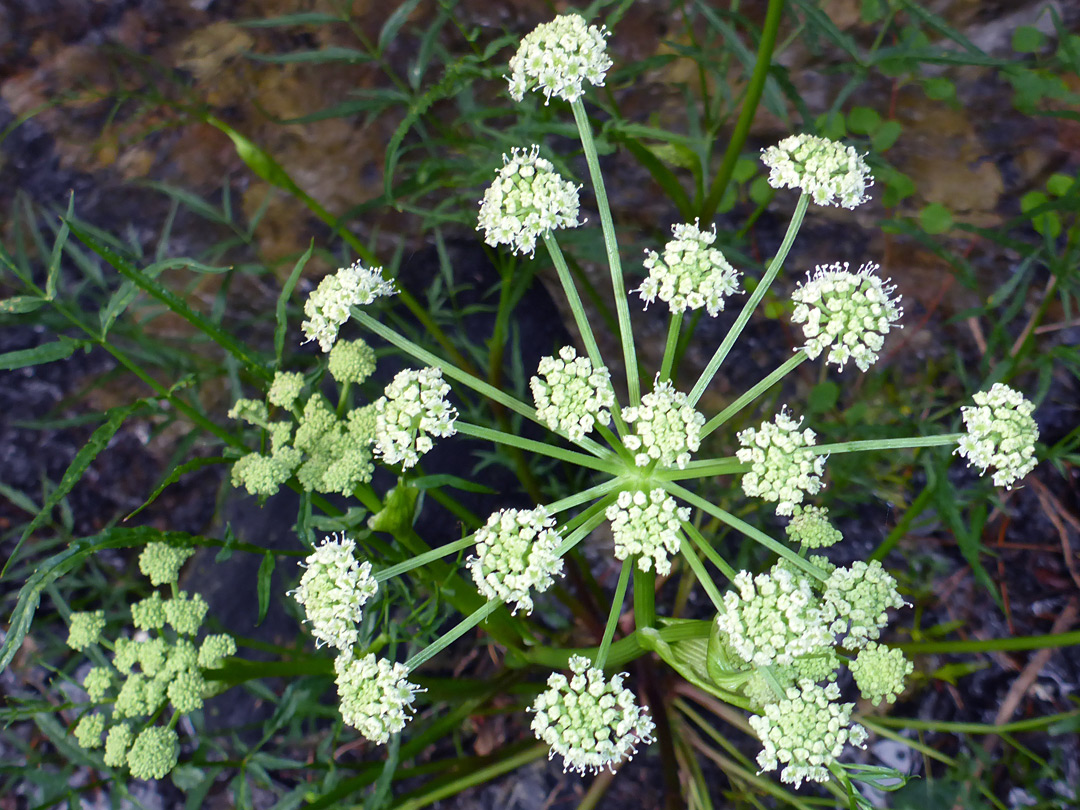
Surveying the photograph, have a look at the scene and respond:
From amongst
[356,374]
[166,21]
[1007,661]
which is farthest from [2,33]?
[1007,661]

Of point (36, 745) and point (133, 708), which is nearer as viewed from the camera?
point (133, 708)

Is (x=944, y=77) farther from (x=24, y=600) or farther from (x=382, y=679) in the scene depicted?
(x=24, y=600)

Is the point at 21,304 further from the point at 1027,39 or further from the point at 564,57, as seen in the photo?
the point at 1027,39

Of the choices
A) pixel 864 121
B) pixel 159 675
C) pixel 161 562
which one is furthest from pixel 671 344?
pixel 864 121

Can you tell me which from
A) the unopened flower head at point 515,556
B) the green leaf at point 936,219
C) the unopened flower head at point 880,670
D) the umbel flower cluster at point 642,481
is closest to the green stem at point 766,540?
the umbel flower cluster at point 642,481

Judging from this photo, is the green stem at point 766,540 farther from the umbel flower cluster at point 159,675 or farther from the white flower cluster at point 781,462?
the umbel flower cluster at point 159,675

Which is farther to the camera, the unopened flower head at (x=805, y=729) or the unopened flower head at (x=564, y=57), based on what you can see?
the unopened flower head at (x=564, y=57)
